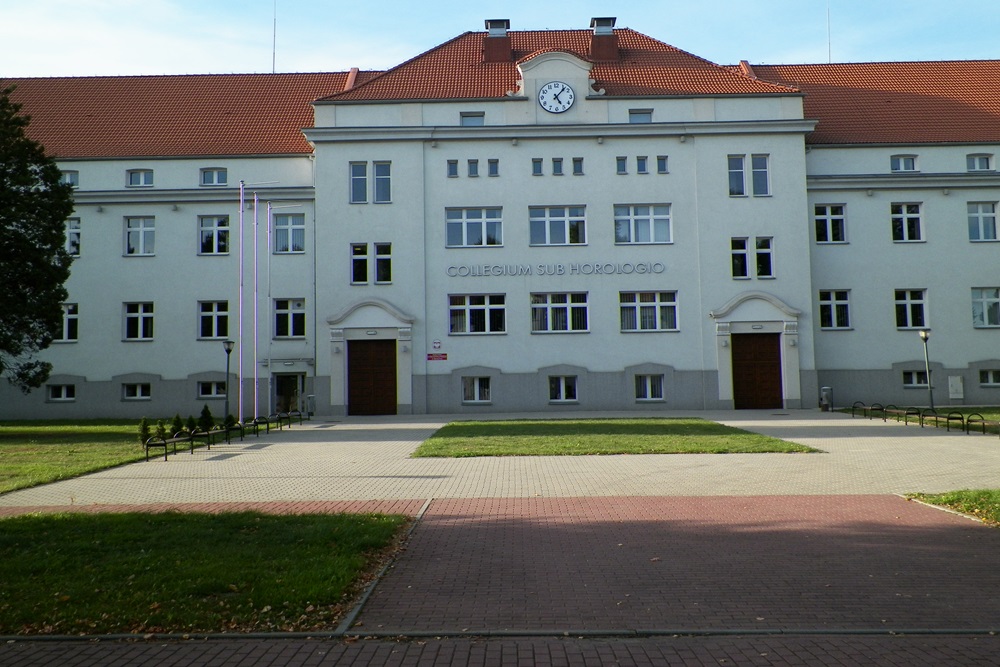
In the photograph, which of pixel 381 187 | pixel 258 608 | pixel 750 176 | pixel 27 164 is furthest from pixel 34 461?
pixel 750 176

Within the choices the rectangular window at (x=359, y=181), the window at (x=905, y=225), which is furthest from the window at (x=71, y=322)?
the window at (x=905, y=225)

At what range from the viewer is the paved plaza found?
5.30 meters

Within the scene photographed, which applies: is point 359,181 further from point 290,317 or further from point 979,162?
point 979,162

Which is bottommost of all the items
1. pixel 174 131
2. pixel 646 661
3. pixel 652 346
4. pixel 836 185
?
pixel 646 661

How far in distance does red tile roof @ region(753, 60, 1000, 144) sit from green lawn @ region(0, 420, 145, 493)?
93.0 feet

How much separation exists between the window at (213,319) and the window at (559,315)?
1236cm

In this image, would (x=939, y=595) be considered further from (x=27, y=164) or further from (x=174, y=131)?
(x=174, y=131)

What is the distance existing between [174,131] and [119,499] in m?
28.0

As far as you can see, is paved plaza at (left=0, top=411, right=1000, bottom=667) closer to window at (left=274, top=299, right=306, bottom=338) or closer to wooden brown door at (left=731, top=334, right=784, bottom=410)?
wooden brown door at (left=731, top=334, right=784, bottom=410)

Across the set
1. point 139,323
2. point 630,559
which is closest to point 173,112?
point 139,323

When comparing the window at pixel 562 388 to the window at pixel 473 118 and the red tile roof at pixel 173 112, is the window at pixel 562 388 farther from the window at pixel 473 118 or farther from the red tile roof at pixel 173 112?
the red tile roof at pixel 173 112

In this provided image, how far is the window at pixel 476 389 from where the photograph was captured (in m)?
32.5

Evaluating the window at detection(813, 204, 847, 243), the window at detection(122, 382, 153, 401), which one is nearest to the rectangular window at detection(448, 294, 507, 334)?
the window at detection(122, 382, 153, 401)

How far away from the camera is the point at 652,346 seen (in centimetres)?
3209
